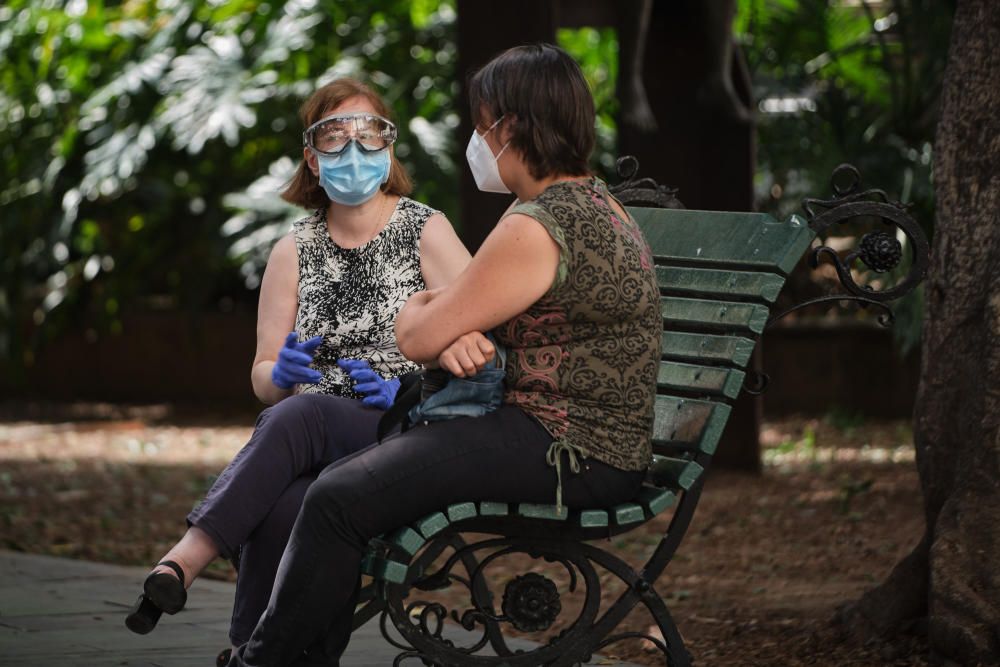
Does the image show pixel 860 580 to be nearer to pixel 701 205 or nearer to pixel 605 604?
pixel 605 604

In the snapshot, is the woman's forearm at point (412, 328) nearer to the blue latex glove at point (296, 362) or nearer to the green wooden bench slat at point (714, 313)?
the blue latex glove at point (296, 362)

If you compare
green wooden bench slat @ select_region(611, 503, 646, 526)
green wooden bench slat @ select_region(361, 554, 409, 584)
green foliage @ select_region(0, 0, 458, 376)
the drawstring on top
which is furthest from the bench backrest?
green foliage @ select_region(0, 0, 458, 376)

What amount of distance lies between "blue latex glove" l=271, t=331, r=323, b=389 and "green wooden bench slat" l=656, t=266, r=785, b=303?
34.5 inches

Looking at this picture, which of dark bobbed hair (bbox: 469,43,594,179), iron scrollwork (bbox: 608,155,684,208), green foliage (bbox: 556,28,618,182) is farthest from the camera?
green foliage (bbox: 556,28,618,182)

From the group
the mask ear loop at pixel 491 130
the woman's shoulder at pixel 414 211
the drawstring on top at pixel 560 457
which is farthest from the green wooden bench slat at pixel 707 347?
the woman's shoulder at pixel 414 211

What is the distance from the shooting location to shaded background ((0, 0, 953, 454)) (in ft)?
31.5

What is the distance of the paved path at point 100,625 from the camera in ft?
12.8

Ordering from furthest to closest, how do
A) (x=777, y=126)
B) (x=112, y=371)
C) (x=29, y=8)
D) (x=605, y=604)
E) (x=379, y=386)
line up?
(x=112, y=371) < (x=29, y=8) < (x=777, y=126) < (x=605, y=604) < (x=379, y=386)

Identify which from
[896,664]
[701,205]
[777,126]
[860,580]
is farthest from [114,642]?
[777,126]

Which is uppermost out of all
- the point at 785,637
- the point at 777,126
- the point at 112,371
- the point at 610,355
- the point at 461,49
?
the point at 610,355

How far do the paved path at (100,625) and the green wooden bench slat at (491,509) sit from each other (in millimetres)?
1090

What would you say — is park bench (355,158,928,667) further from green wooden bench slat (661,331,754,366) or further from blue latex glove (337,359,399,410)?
blue latex glove (337,359,399,410)

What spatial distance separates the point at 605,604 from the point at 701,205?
10.6ft

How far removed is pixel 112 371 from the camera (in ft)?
41.1
